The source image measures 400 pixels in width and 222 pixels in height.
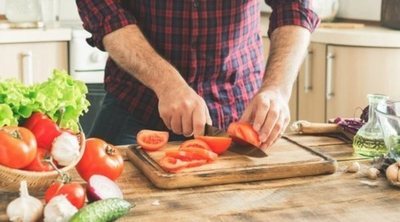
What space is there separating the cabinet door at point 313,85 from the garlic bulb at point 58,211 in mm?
2083

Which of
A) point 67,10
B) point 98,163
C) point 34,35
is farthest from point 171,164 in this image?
point 67,10

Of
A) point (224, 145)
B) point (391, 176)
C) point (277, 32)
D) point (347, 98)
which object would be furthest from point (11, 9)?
point (391, 176)

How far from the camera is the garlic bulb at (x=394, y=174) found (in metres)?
1.25

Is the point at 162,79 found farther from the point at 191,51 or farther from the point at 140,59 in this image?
the point at 191,51

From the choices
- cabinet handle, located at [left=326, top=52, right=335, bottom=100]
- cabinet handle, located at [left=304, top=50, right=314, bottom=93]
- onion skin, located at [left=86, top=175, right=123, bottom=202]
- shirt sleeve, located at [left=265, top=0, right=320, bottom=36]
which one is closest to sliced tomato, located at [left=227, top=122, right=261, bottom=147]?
onion skin, located at [left=86, top=175, right=123, bottom=202]

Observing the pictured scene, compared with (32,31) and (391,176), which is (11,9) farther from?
(391,176)

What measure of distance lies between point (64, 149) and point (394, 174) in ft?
1.89

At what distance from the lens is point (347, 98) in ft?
9.48

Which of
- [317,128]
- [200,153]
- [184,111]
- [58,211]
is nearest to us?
[58,211]

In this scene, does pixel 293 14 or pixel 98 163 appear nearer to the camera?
pixel 98 163

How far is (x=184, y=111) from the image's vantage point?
56.7 inches

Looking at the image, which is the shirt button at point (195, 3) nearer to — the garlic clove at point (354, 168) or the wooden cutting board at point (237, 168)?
the wooden cutting board at point (237, 168)

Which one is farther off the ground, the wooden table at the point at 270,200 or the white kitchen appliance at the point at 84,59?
the wooden table at the point at 270,200

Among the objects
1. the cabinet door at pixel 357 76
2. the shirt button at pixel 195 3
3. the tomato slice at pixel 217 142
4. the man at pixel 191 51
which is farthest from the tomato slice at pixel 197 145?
the cabinet door at pixel 357 76
